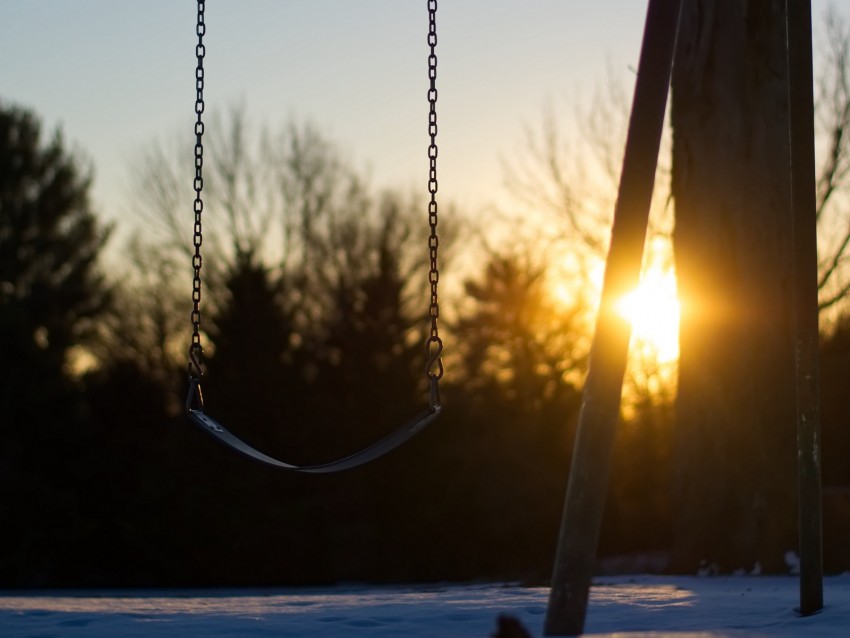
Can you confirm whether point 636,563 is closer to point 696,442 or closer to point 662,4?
point 696,442

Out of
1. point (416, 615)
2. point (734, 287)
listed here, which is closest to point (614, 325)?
point (416, 615)

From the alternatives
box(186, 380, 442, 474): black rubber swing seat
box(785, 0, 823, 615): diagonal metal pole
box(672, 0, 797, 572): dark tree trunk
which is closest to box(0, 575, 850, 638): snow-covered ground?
box(785, 0, 823, 615): diagonal metal pole

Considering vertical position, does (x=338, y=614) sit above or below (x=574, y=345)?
below

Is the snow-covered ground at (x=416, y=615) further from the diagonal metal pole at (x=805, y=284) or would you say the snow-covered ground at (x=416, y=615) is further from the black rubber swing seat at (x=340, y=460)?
the black rubber swing seat at (x=340, y=460)

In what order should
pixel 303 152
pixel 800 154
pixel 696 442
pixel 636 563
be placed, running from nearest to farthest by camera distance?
pixel 800 154 < pixel 696 442 < pixel 636 563 < pixel 303 152

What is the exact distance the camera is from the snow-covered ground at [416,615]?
4.16m

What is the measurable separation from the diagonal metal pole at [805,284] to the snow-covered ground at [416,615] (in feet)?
0.82

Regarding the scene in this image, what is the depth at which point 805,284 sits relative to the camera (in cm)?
435

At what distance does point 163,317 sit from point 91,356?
1.80 metres

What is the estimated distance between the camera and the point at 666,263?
67.6ft

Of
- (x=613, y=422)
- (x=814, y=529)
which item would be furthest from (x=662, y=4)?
(x=814, y=529)

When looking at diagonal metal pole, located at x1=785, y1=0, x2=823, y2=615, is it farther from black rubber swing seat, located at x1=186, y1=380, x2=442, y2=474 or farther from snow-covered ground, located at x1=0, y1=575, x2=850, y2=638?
black rubber swing seat, located at x1=186, y1=380, x2=442, y2=474

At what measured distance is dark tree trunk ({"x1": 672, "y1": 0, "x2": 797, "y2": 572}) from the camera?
7887mm

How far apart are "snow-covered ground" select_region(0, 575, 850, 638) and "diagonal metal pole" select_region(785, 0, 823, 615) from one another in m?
0.25
